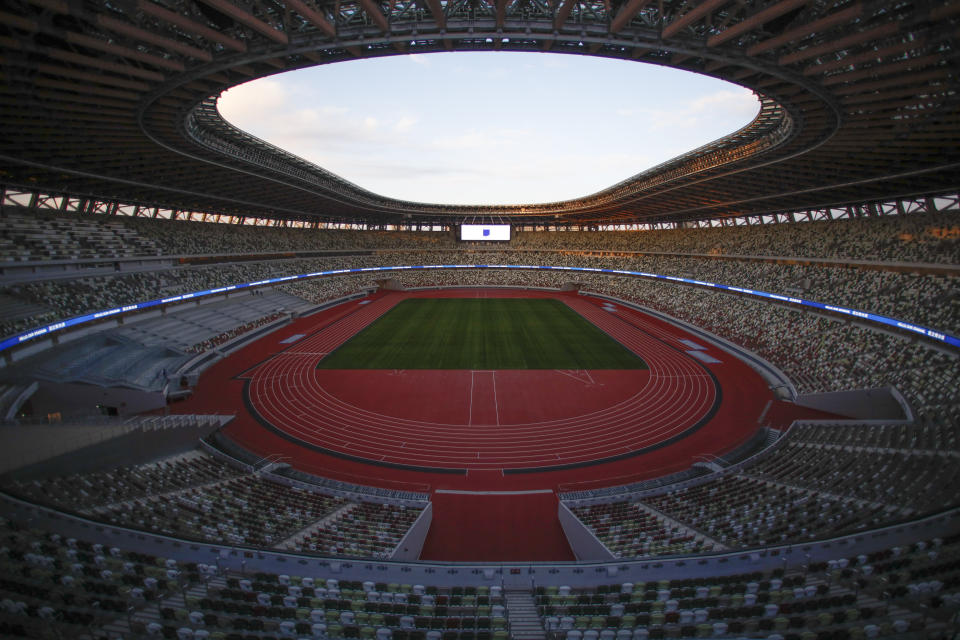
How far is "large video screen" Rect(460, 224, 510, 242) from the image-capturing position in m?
79.9

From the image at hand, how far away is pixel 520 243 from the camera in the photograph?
8156cm

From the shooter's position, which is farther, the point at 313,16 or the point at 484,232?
the point at 484,232

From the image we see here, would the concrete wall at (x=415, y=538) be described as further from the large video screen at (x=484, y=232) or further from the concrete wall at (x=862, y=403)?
the large video screen at (x=484, y=232)

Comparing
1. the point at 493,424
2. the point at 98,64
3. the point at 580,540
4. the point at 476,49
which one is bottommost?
the point at 580,540

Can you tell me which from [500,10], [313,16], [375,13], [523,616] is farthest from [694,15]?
[523,616]

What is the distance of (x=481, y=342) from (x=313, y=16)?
95.2 feet

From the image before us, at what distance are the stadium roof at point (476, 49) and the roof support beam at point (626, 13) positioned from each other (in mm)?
100

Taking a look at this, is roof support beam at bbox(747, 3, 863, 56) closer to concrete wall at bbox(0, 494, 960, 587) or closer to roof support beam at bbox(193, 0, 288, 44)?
concrete wall at bbox(0, 494, 960, 587)

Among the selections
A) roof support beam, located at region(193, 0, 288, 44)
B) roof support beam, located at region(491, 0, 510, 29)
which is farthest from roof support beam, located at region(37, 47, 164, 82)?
roof support beam, located at region(491, 0, 510, 29)

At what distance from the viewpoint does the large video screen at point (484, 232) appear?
262ft

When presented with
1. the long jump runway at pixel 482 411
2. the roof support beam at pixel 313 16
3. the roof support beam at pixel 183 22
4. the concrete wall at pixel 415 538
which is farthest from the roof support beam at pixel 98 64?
the concrete wall at pixel 415 538

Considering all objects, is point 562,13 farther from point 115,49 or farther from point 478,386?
point 478,386

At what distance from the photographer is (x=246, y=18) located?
11367 mm

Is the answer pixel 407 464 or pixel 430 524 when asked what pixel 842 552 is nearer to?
pixel 430 524
